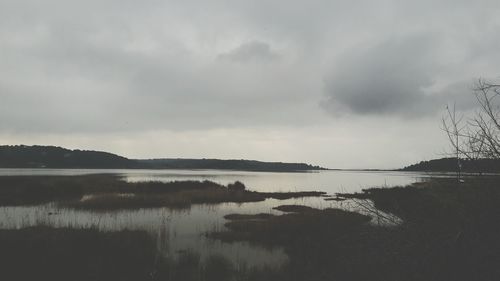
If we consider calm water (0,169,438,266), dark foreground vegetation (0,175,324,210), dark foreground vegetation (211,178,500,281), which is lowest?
calm water (0,169,438,266)

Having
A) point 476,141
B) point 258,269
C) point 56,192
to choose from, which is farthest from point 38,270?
point 56,192

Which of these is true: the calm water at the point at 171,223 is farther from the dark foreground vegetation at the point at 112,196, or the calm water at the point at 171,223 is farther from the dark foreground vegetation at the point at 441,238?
the dark foreground vegetation at the point at 441,238

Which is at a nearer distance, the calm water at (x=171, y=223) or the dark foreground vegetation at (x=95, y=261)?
the dark foreground vegetation at (x=95, y=261)

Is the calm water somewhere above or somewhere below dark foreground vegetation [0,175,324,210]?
below

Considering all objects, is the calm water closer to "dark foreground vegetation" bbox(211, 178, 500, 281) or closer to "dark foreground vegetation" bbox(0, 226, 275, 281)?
"dark foreground vegetation" bbox(0, 226, 275, 281)

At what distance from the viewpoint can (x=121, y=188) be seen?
43.8 m

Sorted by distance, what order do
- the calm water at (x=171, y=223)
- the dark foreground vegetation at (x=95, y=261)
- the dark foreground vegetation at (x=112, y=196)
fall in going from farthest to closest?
the dark foreground vegetation at (x=112, y=196)
the calm water at (x=171, y=223)
the dark foreground vegetation at (x=95, y=261)

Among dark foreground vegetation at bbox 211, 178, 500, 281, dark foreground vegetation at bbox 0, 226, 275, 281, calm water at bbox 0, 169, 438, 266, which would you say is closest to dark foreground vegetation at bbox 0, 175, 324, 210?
calm water at bbox 0, 169, 438, 266

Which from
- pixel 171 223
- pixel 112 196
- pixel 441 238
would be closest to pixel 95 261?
pixel 171 223

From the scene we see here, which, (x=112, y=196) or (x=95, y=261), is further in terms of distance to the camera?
(x=112, y=196)

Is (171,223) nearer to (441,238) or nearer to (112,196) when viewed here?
(112,196)

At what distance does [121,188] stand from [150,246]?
30687 mm

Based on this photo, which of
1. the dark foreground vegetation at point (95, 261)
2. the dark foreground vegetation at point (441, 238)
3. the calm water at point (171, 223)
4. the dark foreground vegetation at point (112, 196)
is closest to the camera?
the dark foreground vegetation at point (441, 238)

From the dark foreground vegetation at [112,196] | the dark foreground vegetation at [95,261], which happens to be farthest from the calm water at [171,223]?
the dark foreground vegetation at [112,196]
